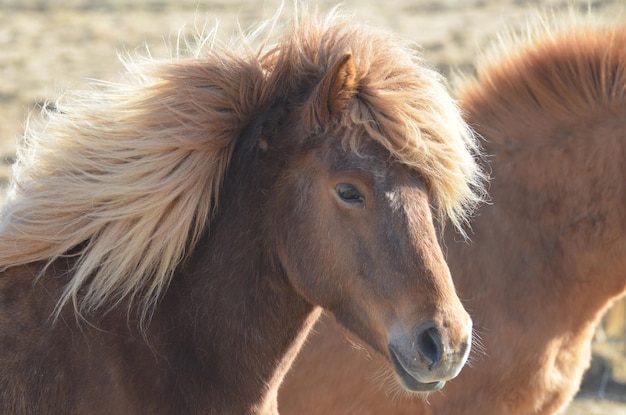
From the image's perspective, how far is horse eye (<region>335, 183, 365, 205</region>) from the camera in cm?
273

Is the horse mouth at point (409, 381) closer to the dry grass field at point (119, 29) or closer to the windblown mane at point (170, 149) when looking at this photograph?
the windblown mane at point (170, 149)

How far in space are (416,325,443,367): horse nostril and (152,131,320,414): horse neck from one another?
0.55 meters

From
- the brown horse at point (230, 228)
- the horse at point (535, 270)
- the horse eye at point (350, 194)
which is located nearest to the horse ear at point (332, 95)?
the brown horse at point (230, 228)

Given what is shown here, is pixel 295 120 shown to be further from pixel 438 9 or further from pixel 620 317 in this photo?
pixel 438 9

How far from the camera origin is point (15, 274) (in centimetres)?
286

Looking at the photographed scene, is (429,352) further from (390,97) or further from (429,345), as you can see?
(390,97)

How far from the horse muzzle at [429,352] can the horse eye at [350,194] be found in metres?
0.44

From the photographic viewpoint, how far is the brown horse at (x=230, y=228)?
8.82ft

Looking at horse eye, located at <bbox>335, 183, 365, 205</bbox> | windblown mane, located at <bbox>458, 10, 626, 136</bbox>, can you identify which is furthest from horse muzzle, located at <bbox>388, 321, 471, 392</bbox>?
windblown mane, located at <bbox>458, 10, 626, 136</bbox>

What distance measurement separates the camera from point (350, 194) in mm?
2738

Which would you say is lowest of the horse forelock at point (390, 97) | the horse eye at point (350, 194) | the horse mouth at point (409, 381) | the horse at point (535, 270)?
the horse at point (535, 270)

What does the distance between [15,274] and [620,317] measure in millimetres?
4875

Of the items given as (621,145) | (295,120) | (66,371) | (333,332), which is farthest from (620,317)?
(66,371)

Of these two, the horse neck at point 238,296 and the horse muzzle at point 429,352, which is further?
the horse neck at point 238,296
